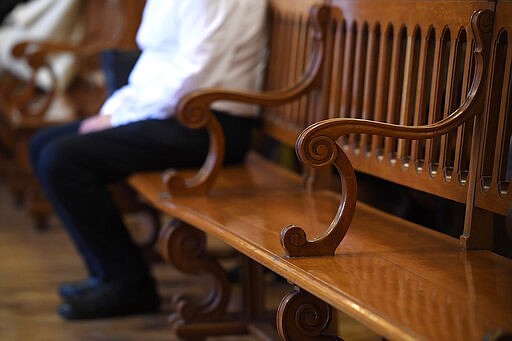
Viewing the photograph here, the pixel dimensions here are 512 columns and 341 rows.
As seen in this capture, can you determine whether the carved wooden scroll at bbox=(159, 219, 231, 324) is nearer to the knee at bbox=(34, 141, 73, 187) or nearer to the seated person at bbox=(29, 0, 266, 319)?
the seated person at bbox=(29, 0, 266, 319)

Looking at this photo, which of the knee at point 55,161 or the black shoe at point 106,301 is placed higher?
the knee at point 55,161

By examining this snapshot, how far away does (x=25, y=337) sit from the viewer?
2.97 m

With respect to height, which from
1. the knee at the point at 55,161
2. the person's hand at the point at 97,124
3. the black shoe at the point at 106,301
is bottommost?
the black shoe at the point at 106,301

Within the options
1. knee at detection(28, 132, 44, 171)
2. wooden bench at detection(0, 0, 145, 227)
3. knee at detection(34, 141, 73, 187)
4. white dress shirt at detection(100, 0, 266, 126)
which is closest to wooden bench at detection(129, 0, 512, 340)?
white dress shirt at detection(100, 0, 266, 126)

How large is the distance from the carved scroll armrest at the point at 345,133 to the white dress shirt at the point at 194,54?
1120 mm

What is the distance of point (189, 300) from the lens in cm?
288

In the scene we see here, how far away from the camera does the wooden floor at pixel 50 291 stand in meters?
3.03

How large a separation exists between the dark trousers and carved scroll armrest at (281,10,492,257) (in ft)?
3.63

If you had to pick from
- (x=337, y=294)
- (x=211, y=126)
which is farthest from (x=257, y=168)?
(x=337, y=294)

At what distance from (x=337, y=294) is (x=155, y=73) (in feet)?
5.38

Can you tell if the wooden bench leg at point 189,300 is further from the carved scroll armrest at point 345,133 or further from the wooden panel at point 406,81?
the carved scroll armrest at point 345,133

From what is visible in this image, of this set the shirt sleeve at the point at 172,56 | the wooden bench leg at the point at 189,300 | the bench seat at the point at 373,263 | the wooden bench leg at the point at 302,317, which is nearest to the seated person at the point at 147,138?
the shirt sleeve at the point at 172,56

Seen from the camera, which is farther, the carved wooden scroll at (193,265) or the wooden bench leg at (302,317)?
the carved wooden scroll at (193,265)

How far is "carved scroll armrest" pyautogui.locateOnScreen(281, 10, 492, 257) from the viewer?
1889 millimetres
